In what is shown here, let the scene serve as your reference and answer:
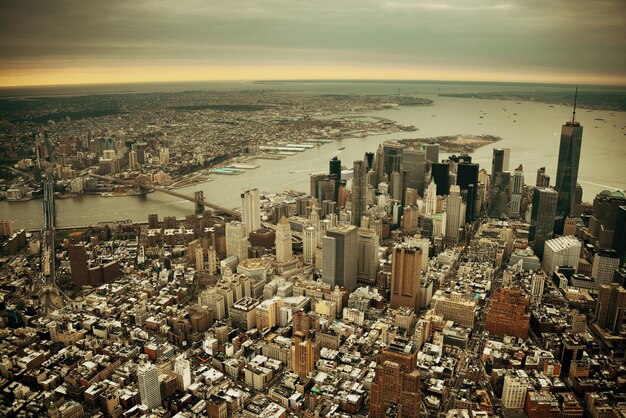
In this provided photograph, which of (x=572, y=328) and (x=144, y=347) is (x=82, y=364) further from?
(x=572, y=328)

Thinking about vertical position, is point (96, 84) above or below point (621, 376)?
above

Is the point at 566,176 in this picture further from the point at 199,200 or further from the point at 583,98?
the point at 199,200

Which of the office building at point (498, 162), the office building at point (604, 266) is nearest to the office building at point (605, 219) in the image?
the office building at point (604, 266)

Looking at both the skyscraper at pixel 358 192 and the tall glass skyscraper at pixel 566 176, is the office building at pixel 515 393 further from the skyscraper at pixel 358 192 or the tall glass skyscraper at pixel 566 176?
the skyscraper at pixel 358 192

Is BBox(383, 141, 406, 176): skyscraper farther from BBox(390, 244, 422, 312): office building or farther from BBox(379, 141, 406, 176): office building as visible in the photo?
BBox(390, 244, 422, 312): office building

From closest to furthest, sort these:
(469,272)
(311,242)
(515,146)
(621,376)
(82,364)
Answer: (621,376)
(82,364)
(469,272)
(311,242)
(515,146)

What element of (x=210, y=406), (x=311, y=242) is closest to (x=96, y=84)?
(x=210, y=406)

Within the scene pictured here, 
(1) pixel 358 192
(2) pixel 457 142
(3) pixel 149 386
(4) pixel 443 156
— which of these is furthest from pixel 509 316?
(2) pixel 457 142
